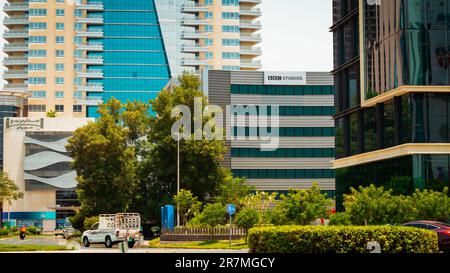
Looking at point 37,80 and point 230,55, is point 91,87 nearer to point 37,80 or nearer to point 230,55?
point 37,80

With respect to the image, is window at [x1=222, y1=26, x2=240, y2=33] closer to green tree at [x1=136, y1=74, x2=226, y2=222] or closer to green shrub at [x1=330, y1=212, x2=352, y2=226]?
green tree at [x1=136, y1=74, x2=226, y2=222]

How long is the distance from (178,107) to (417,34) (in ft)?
104

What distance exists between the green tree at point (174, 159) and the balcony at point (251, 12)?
3075 inches

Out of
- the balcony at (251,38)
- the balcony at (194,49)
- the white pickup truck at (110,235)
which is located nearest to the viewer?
the white pickup truck at (110,235)

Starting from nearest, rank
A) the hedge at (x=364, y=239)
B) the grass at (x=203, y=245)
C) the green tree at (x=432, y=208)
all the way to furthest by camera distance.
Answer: the hedge at (x=364, y=239) → the green tree at (x=432, y=208) → the grass at (x=203, y=245)

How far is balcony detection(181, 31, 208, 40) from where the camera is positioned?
156 metres

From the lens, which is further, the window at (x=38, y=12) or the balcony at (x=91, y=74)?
the balcony at (x=91, y=74)

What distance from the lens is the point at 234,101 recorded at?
101m

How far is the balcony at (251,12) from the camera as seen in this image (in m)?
157

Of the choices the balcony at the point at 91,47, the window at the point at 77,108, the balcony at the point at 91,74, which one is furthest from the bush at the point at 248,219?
the balcony at the point at 91,47

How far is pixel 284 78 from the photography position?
104 meters

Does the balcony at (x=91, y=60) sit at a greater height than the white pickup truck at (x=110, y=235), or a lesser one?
greater

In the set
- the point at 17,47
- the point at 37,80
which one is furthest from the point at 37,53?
the point at 37,80

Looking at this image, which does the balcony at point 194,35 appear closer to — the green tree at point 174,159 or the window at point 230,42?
the window at point 230,42
